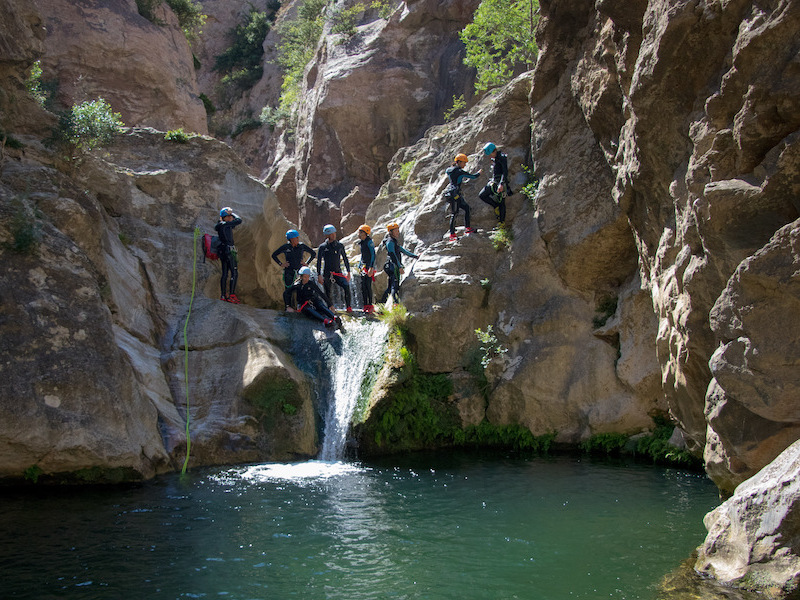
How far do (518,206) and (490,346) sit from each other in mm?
3525

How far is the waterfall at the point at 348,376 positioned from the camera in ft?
40.9

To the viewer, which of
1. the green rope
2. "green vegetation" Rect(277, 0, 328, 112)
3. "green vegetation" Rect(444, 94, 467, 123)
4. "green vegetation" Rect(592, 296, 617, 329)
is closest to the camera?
the green rope

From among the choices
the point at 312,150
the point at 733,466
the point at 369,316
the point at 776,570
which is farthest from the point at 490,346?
the point at 312,150

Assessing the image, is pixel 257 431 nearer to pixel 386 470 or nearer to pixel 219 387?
pixel 219 387

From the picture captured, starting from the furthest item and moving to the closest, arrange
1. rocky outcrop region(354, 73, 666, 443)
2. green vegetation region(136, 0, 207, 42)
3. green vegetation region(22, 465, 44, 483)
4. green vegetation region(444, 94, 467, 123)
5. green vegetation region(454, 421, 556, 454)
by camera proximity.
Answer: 1. green vegetation region(136, 0, 207, 42)
2. green vegetation region(444, 94, 467, 123)
3. green vegetation region(454, 421, 556, 454)
4. rocky outcrop region(354, 73, 666, 443)
5. green vegetation region(22, 465, 44, 483)

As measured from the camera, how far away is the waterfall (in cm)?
1248

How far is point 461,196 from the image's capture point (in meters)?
15.7

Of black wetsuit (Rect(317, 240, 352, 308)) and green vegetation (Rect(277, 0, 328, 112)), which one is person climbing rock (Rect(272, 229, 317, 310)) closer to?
black wetsuit (Rect(317, 240, 352, 308))

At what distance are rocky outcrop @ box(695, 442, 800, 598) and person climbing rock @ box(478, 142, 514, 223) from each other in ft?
32.5

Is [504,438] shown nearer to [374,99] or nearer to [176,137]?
[176,137]

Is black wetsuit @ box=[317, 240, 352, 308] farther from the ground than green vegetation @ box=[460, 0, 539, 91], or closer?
closer

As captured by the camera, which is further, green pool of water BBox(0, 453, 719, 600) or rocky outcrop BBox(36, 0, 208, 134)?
rocky outcrop BBox(36, 0, 208, 134)

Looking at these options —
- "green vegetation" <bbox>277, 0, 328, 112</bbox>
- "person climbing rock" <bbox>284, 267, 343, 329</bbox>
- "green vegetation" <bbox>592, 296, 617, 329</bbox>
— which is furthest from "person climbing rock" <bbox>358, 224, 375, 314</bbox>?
"green vegetation" <bbox>277, 0, 328, 112</bbox>

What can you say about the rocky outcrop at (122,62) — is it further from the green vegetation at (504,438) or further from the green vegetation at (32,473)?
the green vegetation at (504,438)
